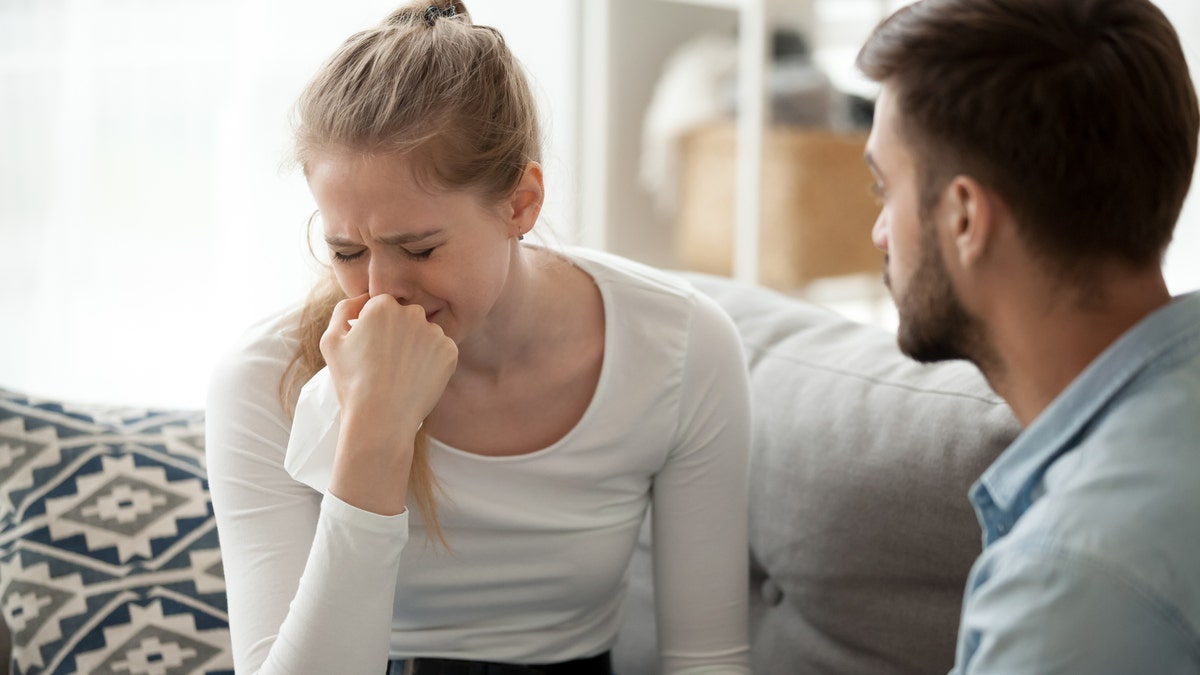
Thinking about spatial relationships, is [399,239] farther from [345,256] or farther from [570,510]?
[570,510]

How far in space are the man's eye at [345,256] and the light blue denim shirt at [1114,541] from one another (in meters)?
0.67

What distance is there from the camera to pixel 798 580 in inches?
56.2

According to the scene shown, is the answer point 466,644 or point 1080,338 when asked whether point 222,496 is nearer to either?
point 466,644

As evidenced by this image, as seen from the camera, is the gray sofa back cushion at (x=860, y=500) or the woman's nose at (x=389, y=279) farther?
the gray sofa back cushion at (x=860, y=500)

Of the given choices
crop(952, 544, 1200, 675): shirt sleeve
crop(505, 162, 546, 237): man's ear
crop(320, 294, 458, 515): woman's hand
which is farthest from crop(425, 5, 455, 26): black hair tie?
crop(952, 544, 1200, 675): shirt sleeve

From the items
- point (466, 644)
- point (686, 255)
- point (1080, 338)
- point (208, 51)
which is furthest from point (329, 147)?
point (686, 255)

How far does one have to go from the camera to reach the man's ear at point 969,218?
0.90 metres

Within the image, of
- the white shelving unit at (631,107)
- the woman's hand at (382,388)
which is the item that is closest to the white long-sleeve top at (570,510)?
the woman's hand at (382,388)

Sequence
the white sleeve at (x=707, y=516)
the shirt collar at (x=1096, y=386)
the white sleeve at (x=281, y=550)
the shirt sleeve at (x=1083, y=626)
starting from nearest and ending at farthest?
the shirt sleeve at (x=1083, y=626) → the shirt collar at (x=1096, y=386) → the white sleeve at (x=281, y=550) → the white sleeve at (x=707, y=516)

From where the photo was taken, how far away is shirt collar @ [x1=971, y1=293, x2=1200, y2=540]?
0.85 m

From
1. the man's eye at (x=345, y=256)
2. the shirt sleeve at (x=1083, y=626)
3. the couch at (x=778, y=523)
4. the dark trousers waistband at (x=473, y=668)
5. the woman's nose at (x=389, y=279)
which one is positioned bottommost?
the dark trousers waistband at (x=473, y=668)

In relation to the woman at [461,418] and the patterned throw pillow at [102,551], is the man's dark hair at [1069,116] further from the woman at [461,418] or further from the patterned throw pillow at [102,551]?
the patterned throw pillow at [102,551]

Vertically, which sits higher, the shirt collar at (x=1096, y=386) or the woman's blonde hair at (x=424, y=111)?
the woman's blonde hair at (x=424, y=111)

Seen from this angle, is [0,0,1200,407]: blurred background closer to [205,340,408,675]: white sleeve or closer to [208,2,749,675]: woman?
[208,2,749,675]: woman
